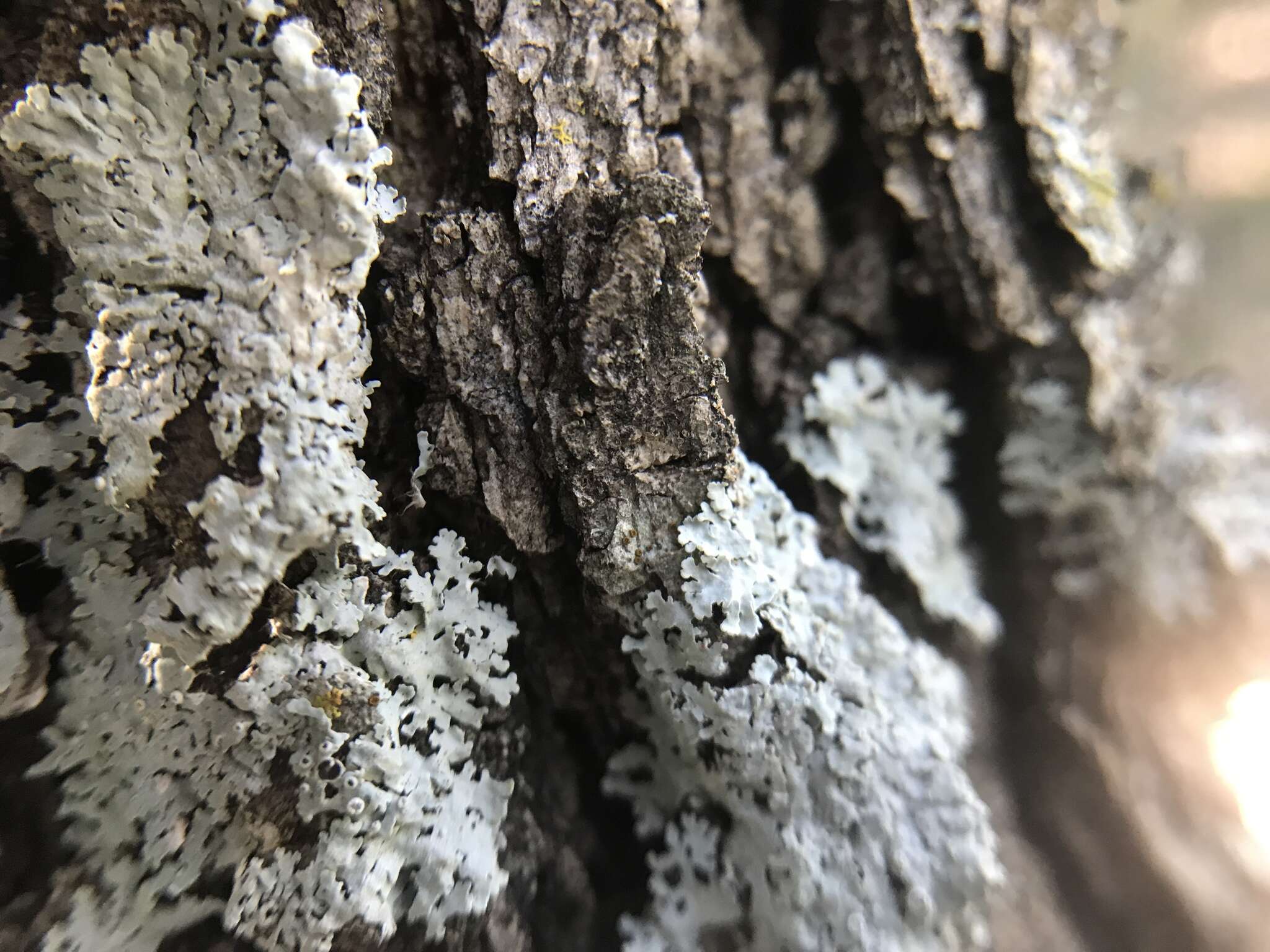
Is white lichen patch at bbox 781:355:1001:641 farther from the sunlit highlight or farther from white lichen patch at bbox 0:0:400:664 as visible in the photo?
white lichen patch at bbox 0:0:400:664

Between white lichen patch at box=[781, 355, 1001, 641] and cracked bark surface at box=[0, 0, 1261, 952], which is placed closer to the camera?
cracked bark surface at box=[0, 0, 1261, 952]

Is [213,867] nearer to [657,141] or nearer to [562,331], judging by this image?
[562,331]

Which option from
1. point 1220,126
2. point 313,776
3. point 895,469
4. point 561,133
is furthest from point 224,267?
point 1220,126

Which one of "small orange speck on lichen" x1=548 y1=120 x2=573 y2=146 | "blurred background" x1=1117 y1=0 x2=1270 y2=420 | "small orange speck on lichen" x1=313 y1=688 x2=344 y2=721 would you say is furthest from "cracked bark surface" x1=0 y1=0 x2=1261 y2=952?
"blurred background" x1=1117 y1=0 x2=1270 y2=420

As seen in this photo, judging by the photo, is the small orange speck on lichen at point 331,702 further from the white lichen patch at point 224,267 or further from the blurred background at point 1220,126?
the blurred background at point 1220,126

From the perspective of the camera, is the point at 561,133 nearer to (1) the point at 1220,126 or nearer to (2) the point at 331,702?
(2) the point at 331,702

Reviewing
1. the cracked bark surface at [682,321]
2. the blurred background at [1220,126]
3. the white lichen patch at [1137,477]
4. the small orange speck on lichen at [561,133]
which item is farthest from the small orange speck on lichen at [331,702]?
the blurred background at [1220,126]
